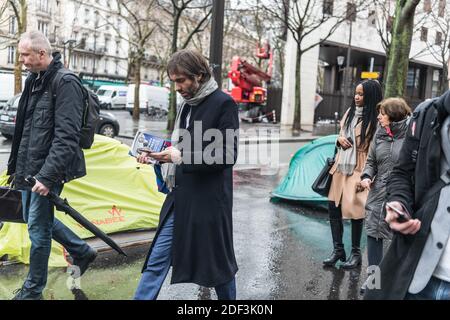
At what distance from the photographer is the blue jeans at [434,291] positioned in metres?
2.17

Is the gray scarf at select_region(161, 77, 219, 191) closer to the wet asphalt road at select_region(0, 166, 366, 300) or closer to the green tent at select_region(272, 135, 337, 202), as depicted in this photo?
the wet asphalt road at select_region(0, 166, 366, 300)

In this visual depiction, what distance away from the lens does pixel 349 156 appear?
4.80 meters

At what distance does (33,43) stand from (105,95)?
1635 inches

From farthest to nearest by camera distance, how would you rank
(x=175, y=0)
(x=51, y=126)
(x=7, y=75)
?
(x=7, y=75) < (x=175, y=0) < (x=51, y=126)

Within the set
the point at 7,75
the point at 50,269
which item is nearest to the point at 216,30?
the point at 50,269

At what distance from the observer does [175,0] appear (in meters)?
19.3

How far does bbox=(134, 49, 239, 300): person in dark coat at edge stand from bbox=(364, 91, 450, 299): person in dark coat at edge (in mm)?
1007

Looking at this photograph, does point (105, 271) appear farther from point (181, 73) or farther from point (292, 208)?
point (292, 208)

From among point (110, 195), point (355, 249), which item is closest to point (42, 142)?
point (110, 195)

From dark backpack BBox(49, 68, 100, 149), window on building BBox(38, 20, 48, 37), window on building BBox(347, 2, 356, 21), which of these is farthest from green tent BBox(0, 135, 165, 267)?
window on building BBox(38, 20, 48, 37)

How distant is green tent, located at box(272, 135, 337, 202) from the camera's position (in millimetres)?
7496

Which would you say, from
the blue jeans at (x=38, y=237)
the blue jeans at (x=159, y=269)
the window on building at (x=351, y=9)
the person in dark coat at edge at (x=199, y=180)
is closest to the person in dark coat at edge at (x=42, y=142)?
the blue jeans at (x=38, y=237)

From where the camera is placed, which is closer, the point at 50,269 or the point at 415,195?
the point at 415,195

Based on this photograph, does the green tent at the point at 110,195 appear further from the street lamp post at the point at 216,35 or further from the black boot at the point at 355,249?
the black boot at the point at 355,249
